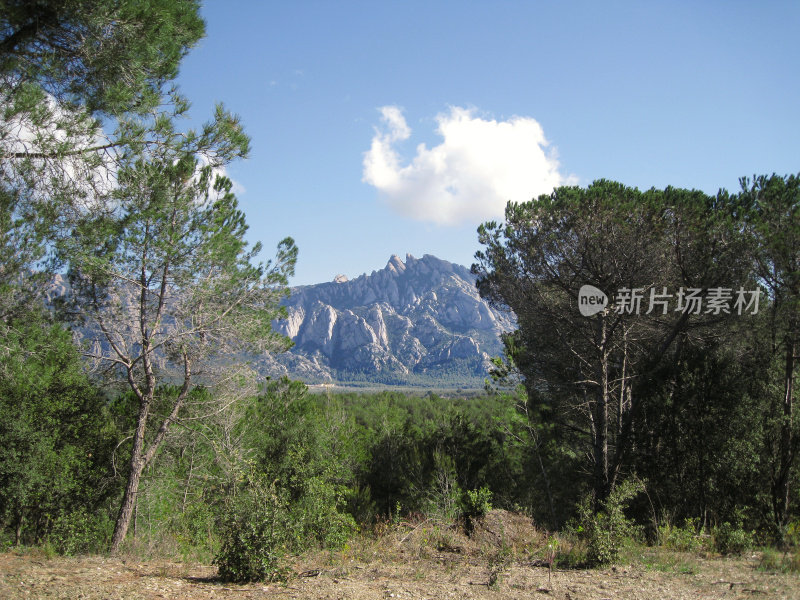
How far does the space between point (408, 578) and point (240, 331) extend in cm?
658

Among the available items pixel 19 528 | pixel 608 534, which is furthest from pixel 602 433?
pixel 19 528

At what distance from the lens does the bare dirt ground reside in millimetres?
4559

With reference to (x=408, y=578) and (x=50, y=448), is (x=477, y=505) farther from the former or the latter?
(x=50, y=448)

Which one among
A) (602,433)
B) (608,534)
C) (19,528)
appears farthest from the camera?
(19,528)

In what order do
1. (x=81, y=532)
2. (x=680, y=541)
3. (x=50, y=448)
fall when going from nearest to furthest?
1. (x=680, y=541)
2. (x=81, y=532)
3. (x=50, y=448)

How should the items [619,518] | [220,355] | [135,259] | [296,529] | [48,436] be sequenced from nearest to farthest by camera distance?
[296,529] < [619,518] < [135,259] < [220,355] < [48,436]

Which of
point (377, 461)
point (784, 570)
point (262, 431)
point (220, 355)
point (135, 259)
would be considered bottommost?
point (377, 461)

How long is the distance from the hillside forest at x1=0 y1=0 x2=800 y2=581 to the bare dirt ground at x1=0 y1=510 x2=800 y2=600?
0.42m

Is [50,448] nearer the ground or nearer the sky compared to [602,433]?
nearer the ground

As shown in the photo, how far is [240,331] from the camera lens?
10227mm

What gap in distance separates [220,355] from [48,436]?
29.8 feet

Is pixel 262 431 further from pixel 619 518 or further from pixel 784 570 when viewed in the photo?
pixel 784 570

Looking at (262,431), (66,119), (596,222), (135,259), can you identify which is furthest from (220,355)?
(262,431)

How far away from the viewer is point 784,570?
5.76 m
